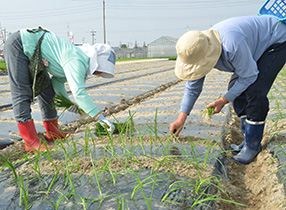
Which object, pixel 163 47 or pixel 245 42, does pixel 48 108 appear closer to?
pixel 245 42

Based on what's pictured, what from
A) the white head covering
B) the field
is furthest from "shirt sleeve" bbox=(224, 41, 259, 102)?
the white head covering

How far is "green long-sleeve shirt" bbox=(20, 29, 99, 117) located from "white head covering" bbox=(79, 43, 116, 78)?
49mm

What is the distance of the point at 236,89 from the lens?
5.52ft

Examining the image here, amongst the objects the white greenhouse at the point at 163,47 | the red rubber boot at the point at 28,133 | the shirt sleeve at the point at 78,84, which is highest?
the shirt sleeve at the point at 78,84

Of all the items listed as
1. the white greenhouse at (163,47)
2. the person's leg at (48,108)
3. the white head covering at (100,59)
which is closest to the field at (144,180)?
the person's leg at (48,108)

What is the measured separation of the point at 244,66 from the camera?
156 cm

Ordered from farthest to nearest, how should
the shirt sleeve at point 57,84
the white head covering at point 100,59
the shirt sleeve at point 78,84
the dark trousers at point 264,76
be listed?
the shirt sleeve at point 57,84
the white head covering at point 100,59
the shirt sleeve at point 78,84
the dark trousers at point 264,76

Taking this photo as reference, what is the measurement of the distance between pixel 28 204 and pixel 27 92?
1.13 meters

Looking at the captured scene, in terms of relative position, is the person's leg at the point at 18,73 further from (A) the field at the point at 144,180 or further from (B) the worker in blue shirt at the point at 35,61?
(A) the field at the point at 144,180

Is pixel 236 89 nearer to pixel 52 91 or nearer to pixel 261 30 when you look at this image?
pixel 261 30

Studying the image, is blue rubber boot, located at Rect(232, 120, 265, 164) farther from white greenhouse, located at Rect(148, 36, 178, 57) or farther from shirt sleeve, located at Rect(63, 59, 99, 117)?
white greenhouse, located at Rect(148, 36, 178, 57)

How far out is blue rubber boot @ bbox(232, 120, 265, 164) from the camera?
71.1 inches

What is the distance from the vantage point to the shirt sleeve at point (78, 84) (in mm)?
1885

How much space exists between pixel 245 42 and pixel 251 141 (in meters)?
0.76
